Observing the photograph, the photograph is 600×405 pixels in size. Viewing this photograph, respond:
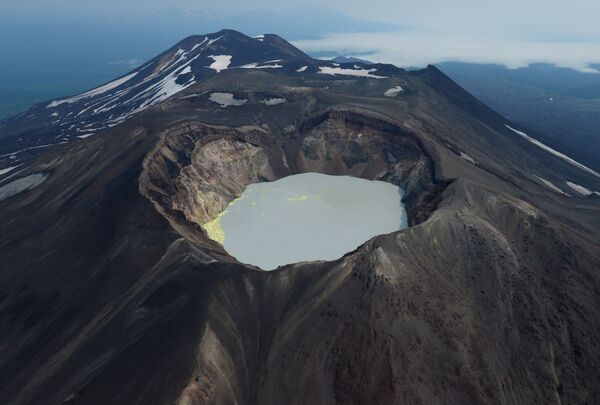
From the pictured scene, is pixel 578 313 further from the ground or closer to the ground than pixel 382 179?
further from the ground

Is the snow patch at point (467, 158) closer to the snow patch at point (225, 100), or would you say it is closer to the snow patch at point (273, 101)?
the snow patch at point (273, 101)

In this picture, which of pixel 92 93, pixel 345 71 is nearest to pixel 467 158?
pixel 345 71

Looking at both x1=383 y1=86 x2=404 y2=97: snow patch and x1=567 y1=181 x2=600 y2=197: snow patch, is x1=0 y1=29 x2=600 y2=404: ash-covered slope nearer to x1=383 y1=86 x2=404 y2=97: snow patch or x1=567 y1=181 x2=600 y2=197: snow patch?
x1=567 y1=181 x2=600 y2=197: snow patch

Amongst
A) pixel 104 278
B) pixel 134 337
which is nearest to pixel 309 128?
pixel 104 278

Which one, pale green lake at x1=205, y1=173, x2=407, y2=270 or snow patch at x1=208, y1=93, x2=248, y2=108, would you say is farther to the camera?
snow patch at x1=208, y1=93, x2=248, y2=108

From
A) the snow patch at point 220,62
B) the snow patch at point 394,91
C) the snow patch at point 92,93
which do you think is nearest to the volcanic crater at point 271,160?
the snow patch at point 394,91

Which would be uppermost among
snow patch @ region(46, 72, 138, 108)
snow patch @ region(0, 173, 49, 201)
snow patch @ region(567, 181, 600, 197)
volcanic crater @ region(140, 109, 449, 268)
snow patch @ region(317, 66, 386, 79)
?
volcanic crater @ region(140, 109, 449, 268)

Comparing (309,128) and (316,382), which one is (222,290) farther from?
(309,128)

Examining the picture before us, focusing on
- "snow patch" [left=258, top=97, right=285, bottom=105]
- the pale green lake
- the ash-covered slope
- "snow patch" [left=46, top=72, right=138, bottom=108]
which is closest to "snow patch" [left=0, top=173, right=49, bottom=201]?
the ash-covered slope
